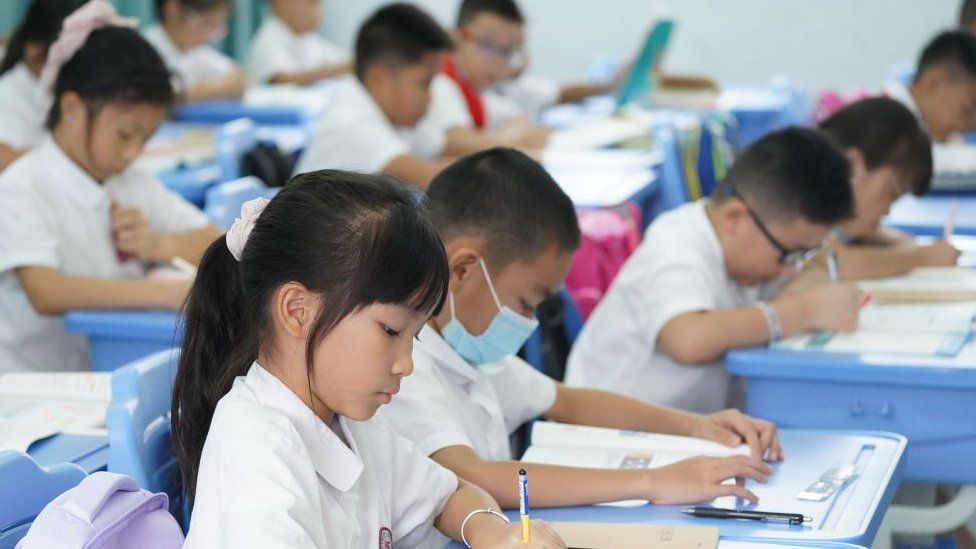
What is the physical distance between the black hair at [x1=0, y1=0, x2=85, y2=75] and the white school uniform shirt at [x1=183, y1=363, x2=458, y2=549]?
191 cm

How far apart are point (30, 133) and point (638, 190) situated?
1.66 meters

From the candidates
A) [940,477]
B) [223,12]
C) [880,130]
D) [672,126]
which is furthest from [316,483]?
[223,12]

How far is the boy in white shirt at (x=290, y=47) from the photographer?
6.15 metres

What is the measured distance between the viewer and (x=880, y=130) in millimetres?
2752

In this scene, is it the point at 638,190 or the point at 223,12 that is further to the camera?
the point at 223,12

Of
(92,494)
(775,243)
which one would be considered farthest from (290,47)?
(92,494)

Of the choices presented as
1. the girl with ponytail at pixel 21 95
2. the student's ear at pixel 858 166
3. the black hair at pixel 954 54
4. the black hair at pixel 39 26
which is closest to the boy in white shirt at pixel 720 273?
the student's ear at pixel 858 166

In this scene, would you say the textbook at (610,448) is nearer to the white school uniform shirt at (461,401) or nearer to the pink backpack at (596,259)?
the white school uniform shirt at (461,401)

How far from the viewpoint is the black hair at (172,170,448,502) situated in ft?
4.14

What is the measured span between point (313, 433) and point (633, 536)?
0.39 meters

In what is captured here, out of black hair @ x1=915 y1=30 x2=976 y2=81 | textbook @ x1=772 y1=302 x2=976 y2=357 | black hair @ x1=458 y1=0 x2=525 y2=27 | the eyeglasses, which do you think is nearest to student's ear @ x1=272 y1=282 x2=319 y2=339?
textbook @ x1=772 y1=302 x2=976 y2=357

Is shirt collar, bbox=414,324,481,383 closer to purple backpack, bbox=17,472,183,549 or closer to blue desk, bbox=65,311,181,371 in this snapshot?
purple backpack, bbox=17,472,183,549

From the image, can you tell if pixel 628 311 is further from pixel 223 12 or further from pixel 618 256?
pixel 223 12

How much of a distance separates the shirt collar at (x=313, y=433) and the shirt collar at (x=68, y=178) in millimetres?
1367
